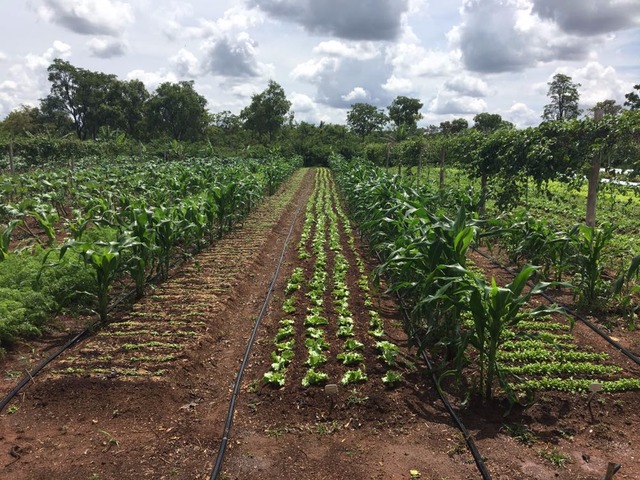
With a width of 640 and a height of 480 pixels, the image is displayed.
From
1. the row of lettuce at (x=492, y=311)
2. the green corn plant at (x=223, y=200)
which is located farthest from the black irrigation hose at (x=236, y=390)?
the green corn plant at (x=223, y=200)

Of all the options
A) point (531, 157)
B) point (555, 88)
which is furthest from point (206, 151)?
point (555, 88)

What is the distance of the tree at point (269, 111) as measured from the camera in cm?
5403

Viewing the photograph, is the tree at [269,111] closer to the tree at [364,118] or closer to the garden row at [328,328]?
the tree at [364,118]

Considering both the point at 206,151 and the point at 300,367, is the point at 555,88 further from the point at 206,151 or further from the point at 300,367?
the point at 300,367

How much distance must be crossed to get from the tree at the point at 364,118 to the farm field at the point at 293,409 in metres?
66.4

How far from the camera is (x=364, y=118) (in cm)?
6944

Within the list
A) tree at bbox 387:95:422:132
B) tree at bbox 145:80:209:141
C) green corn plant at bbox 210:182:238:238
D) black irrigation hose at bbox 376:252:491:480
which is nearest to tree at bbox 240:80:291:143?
tree at bbox 145:80:209:141

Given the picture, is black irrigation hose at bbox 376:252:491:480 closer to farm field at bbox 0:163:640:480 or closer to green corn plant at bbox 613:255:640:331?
farm field at bbox 0:163:640:480

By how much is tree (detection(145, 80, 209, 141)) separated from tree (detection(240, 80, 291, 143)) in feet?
21.7

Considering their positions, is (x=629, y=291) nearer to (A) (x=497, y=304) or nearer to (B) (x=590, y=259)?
(B) (x=590, y=259)

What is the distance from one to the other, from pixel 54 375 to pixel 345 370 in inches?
120

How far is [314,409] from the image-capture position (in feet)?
13.3

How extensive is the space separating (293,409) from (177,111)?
164 feet

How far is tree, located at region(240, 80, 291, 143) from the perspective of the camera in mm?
54031
